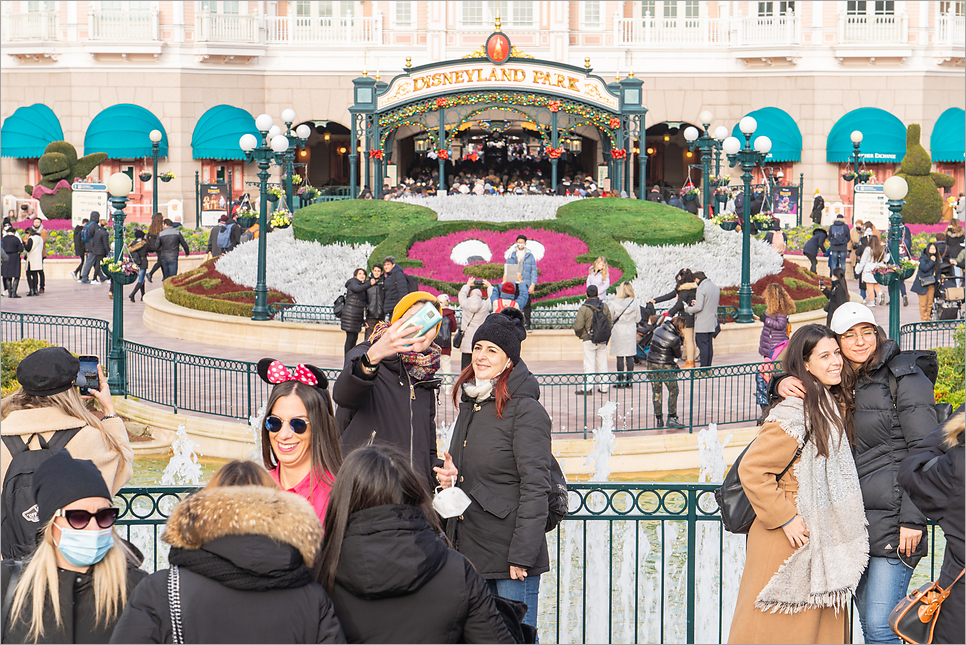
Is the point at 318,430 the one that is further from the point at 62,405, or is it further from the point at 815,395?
the point at 815,395

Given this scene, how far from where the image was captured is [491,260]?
19.1 meters

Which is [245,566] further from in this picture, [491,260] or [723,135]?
[723,135]

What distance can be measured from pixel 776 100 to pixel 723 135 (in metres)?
13.8

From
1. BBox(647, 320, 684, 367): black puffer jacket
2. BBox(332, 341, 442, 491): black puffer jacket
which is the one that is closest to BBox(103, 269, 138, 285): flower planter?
BBox(647, 320, 684, 367): black puffer jacket

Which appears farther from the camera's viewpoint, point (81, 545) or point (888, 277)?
point (888, 277)

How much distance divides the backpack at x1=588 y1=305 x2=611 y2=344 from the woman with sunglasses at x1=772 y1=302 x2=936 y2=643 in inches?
300

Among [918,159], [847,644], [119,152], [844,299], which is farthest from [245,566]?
[119,152]

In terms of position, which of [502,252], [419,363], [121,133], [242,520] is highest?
[121,133]

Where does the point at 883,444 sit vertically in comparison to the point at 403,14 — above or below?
below


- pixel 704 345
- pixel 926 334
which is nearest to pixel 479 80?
pixel 926 334

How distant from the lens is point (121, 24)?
38.2m

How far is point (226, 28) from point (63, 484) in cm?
3712

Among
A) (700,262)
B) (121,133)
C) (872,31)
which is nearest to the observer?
(700,262)

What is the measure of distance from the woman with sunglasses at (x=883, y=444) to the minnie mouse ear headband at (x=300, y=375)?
188 cm
